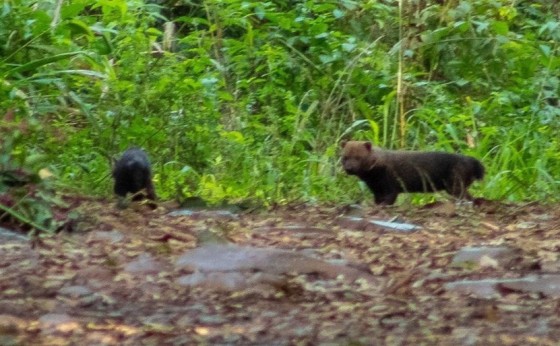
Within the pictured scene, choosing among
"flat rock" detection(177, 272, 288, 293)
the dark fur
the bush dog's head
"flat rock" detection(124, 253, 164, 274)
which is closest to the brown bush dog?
the bush dog's head

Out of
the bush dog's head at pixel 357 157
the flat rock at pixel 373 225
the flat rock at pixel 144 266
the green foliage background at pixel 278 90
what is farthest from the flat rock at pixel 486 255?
the bush dog's head at pixel 357 157

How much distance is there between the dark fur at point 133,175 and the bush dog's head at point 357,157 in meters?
2.00

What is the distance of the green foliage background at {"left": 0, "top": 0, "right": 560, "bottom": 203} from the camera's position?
294 inches

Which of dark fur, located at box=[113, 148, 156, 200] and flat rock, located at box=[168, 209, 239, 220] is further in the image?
dark fur, located at box=[113, 148, 156, 200]

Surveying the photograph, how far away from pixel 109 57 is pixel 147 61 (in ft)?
4.00

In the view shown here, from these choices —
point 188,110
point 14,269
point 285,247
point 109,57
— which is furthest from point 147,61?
point 14,269

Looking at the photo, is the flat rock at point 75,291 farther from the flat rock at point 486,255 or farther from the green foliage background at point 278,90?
the green foliage background at point 278,90

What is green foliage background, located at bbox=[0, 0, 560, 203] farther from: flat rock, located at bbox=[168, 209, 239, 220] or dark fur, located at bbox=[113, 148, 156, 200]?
flat rock, located at bbox=[168, 209, 239, 220]

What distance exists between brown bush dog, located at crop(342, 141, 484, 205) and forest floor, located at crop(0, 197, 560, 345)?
7.54 ft

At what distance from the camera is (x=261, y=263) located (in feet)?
13.1

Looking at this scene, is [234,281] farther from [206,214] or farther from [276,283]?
[206,214]

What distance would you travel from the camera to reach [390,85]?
378 inches

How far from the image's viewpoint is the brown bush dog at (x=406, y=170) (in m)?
7.88

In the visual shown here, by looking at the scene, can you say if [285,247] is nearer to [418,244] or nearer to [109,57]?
[418,244]
